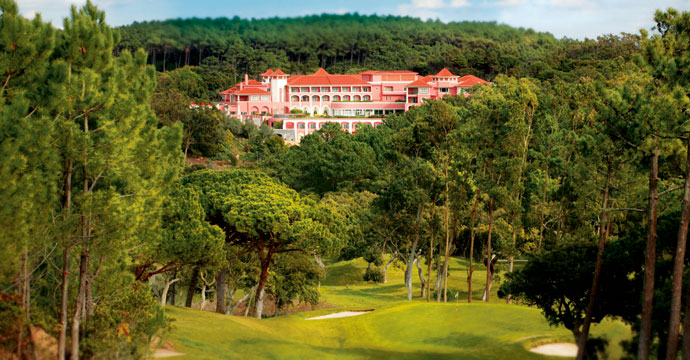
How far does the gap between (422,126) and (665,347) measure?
2239 cm

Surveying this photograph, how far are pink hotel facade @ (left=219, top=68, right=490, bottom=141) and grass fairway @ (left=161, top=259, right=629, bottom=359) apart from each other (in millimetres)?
91927

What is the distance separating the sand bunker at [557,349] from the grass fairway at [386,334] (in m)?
0.36

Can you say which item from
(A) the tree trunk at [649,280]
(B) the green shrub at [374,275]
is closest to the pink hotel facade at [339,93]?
(B) the green shrub at [374,275]

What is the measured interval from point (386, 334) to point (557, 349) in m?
7.02

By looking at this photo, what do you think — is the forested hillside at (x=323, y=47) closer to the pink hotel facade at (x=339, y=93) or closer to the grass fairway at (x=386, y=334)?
the pink hotel facade at (x=339, y=93)

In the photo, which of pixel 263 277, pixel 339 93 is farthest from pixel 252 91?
pixel 263 277

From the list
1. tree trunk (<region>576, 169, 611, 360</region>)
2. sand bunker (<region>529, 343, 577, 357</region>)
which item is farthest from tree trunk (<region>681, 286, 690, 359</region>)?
sand bunker (<region>529, 343, 577, 357</region>)

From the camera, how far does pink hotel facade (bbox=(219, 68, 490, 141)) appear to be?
125 meters

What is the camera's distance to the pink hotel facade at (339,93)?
125 m

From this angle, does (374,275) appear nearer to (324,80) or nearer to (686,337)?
(686,337)

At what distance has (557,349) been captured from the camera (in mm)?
22734

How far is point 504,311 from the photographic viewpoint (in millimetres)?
27938

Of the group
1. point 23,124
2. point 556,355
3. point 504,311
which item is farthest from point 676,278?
point 23,124

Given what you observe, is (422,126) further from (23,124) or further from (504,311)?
(23,124)
